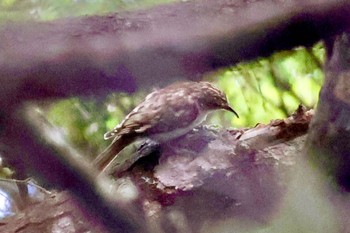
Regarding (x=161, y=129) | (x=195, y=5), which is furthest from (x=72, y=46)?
(x=161, y=129)

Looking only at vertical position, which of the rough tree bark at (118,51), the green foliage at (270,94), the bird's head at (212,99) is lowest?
the green foliage at (270,94)

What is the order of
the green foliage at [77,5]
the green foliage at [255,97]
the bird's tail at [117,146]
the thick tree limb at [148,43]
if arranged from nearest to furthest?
1. the thick tree limb at [148,43]
2. the green foliage at [77,5]
3. the green foliage at [255,97]
4. the bird's tail at [117,146]

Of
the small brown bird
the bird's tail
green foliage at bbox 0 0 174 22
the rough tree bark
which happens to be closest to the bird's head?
the small brown bird

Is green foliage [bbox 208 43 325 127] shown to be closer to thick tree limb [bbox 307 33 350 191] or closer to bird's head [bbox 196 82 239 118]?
bird's head [bbox 196 82 239 118]

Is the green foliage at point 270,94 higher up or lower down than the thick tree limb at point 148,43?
lower down

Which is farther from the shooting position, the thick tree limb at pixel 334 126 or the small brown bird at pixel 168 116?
the small brown bird at pixel 168 116

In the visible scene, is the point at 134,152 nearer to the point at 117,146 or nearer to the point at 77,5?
the point at 117,146

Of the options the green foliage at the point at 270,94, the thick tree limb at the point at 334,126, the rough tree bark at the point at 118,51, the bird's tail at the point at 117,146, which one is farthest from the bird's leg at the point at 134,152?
the rough tree bark at the point at 118,51

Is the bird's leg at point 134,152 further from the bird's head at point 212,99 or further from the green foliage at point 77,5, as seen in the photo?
the green foliage at point 77,5

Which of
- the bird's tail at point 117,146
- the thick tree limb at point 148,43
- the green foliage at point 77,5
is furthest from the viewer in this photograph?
the bird's tail at point 117,146
